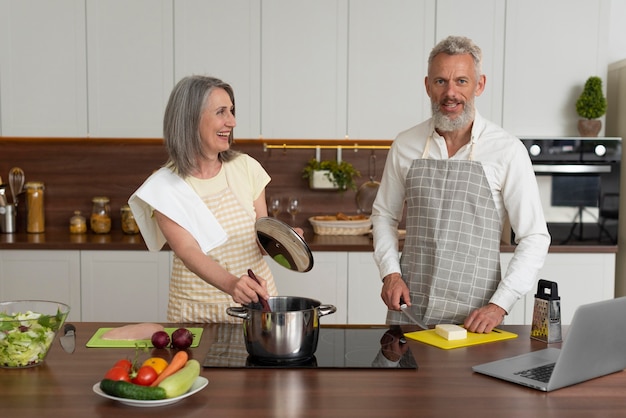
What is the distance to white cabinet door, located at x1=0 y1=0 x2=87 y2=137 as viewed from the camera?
429cm

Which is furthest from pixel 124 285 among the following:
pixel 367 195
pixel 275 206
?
pixel 367 195

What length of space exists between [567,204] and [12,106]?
10.2 ft

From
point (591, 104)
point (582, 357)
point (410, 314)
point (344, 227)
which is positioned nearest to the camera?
point (582, 357)

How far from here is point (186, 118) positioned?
242 cm

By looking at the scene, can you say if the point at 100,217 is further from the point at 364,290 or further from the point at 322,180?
the point at 364,290

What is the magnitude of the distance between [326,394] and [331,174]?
9.63 feet

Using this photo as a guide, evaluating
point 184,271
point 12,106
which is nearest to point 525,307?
point 184,271

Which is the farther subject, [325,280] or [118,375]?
[325,280]

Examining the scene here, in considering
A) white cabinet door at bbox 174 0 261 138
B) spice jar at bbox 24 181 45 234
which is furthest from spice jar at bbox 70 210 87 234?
white cabinet door at bbox 174 0 261 138

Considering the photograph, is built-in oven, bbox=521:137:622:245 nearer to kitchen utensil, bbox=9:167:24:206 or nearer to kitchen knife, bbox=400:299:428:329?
kitchen knife, bbox=400:299:428:329

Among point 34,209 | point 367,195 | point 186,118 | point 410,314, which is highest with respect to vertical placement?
point 186,118

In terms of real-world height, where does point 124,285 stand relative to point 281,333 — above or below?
below

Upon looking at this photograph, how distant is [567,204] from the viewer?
4234mm

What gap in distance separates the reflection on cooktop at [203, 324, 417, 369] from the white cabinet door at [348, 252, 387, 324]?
1844mm
